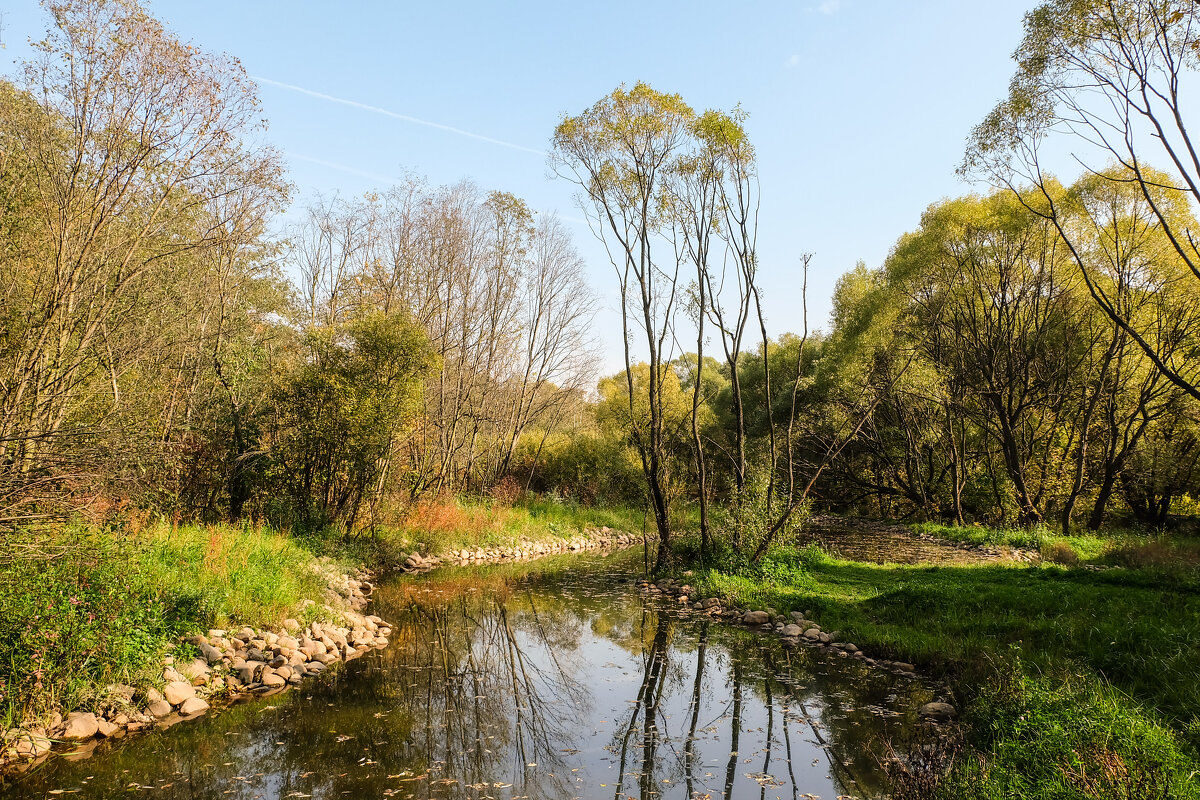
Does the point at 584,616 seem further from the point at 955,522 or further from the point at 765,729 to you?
the point at 955,522

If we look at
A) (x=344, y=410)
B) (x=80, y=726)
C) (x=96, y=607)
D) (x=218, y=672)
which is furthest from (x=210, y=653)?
(x=344, y=410)

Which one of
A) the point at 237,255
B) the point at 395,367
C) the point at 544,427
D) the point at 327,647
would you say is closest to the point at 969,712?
the point at 327,647

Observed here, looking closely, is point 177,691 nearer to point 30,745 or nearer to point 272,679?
point 272,679

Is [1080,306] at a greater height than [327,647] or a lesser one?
greater

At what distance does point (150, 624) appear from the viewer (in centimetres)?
714

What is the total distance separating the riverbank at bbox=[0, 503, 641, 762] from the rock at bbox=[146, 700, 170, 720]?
1 centimetres

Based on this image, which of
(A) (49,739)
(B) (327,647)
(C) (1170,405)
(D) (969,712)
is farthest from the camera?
(C) (1170,405)

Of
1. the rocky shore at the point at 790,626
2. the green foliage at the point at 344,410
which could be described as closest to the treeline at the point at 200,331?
the green foliage at the point at 344,410

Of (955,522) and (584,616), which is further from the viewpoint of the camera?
(955,522)

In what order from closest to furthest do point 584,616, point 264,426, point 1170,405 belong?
point 584,616 → point 264,426 → point 1170,405

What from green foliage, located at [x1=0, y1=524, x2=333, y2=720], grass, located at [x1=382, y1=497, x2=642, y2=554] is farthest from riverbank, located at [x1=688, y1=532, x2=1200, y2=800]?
grass, located at [x1=382, y1=497, x2=642, y2=554]

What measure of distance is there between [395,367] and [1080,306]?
68.7ft

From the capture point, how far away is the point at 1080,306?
65.9ft

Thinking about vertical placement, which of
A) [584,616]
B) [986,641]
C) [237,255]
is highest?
[237,255]
